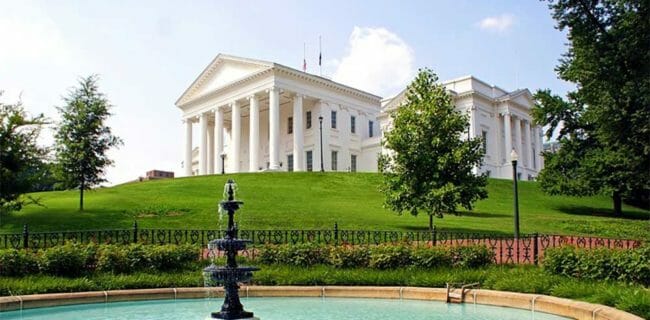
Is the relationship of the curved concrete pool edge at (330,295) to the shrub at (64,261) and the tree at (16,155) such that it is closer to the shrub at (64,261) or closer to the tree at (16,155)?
the shrub at (64,261)

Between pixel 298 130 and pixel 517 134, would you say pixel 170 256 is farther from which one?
pixel 517 134

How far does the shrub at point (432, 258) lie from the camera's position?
1441cm

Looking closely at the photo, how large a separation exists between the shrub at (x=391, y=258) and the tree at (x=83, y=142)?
20222mm

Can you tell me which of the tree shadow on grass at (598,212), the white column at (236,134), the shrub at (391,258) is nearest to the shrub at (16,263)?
the shrub at (391,258)

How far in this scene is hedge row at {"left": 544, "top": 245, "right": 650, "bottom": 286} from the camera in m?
11.3

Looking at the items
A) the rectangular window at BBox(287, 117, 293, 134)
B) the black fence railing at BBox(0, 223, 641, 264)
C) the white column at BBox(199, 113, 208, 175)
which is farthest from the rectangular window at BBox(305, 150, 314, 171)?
the black fence railing at BBox(0, 223, 641, 264)

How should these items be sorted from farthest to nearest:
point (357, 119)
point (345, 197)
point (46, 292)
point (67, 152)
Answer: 1. point (357, 119)
2. point (345, 197)
3. point (67, 152)
4. point (46, 292)

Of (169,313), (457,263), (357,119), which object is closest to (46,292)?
(169,313)

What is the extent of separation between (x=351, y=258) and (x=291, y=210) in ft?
53.7

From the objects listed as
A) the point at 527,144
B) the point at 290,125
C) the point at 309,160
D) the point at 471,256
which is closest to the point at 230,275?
the point at 471,256

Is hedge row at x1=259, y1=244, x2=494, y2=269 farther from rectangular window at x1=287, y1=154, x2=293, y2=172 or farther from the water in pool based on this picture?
rectangular window at x1=287, y1=154, x2=293, y2=172

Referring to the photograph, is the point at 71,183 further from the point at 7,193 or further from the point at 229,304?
the point at 229,304

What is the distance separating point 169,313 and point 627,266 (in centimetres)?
883

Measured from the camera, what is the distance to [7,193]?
2505 cm
